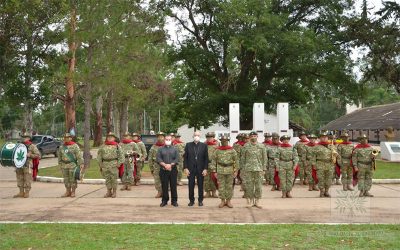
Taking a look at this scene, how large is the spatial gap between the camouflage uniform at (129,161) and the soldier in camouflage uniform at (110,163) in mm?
1667

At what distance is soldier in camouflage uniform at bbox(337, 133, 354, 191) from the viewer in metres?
15.5

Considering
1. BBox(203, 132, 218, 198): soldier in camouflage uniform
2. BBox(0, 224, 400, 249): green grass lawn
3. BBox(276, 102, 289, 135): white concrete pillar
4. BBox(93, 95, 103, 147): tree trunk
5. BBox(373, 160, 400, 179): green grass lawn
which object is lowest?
BBox(0, 224, 400, 249): green grass lawn

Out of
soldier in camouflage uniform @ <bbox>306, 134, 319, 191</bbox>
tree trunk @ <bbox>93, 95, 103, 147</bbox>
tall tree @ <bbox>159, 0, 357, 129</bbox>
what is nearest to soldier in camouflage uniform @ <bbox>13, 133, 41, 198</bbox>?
soldier in camouflage uniform @ <bbox>306, 134, 319, 191</bbox>

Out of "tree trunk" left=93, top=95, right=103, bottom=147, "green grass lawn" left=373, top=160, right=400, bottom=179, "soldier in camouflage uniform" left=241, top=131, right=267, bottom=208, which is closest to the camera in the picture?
"soldier in camouflage uniform" left=241, top=131, right=267, bottom=208

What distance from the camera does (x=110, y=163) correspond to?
14273 millimetres

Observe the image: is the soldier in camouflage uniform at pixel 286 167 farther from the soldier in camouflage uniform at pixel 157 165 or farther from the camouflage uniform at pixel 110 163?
the camouflage uniform at pixel 110 163

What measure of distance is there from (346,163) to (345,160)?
10 centimetres

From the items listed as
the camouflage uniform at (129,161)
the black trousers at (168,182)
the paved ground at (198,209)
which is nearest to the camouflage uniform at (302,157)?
the paved ground at (198,209)

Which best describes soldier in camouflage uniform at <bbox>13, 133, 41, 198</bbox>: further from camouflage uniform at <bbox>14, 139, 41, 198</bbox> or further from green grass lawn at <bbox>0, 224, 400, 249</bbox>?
green grass lawn at <bbox>0, 224, 400, 249</bbox>

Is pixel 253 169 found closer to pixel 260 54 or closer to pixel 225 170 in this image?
pixel 225 170

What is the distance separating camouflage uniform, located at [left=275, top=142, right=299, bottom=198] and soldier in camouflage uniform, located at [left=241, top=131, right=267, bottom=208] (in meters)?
1.74

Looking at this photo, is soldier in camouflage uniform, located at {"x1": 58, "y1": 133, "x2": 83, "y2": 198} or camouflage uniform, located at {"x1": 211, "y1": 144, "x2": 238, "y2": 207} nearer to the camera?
camouflage uniform, located at {"x1": 211, "y1": 144, "x2": 238, "y2": 207}

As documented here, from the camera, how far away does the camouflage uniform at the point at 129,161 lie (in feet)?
53.9

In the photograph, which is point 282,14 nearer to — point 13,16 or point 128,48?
point 128,48
